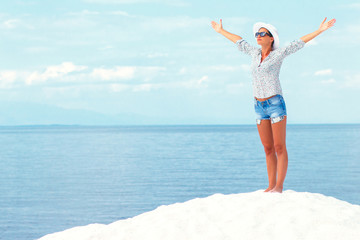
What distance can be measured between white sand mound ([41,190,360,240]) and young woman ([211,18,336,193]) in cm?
57

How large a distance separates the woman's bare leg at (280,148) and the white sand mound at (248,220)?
25cm

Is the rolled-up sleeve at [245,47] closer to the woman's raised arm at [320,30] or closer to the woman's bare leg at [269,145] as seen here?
the woman's raised arm at [320,30]

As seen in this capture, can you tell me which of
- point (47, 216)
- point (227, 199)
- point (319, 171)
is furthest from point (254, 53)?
point (319, 171)

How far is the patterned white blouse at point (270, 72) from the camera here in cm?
778

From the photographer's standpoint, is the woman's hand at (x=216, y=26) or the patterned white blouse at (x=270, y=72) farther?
the woman's hand at (x=216, y=26)

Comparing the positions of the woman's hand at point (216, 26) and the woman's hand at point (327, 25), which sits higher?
the woman's hand at point (216, 26)

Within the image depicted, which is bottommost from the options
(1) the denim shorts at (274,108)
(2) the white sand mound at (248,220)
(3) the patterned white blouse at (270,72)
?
(2) the white sand mound at (248,220)

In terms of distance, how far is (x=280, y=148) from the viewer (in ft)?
26.3

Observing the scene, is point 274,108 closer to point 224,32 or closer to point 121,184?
point 224,32

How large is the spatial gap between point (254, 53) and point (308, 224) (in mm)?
2923

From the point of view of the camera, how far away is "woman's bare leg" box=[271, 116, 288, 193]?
7.84 m

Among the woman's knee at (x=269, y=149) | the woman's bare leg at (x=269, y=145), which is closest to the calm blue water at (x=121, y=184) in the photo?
the woman's bare leg at (x=269, y=145)

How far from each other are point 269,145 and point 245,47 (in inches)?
67.1

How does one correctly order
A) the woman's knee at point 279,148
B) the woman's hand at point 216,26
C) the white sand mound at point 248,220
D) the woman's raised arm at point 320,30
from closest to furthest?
the white sand mound at point 248,220
the woman's raised arm at point 320,30
the woman's knee at point 279,148
the woman's hand at point 216,26
